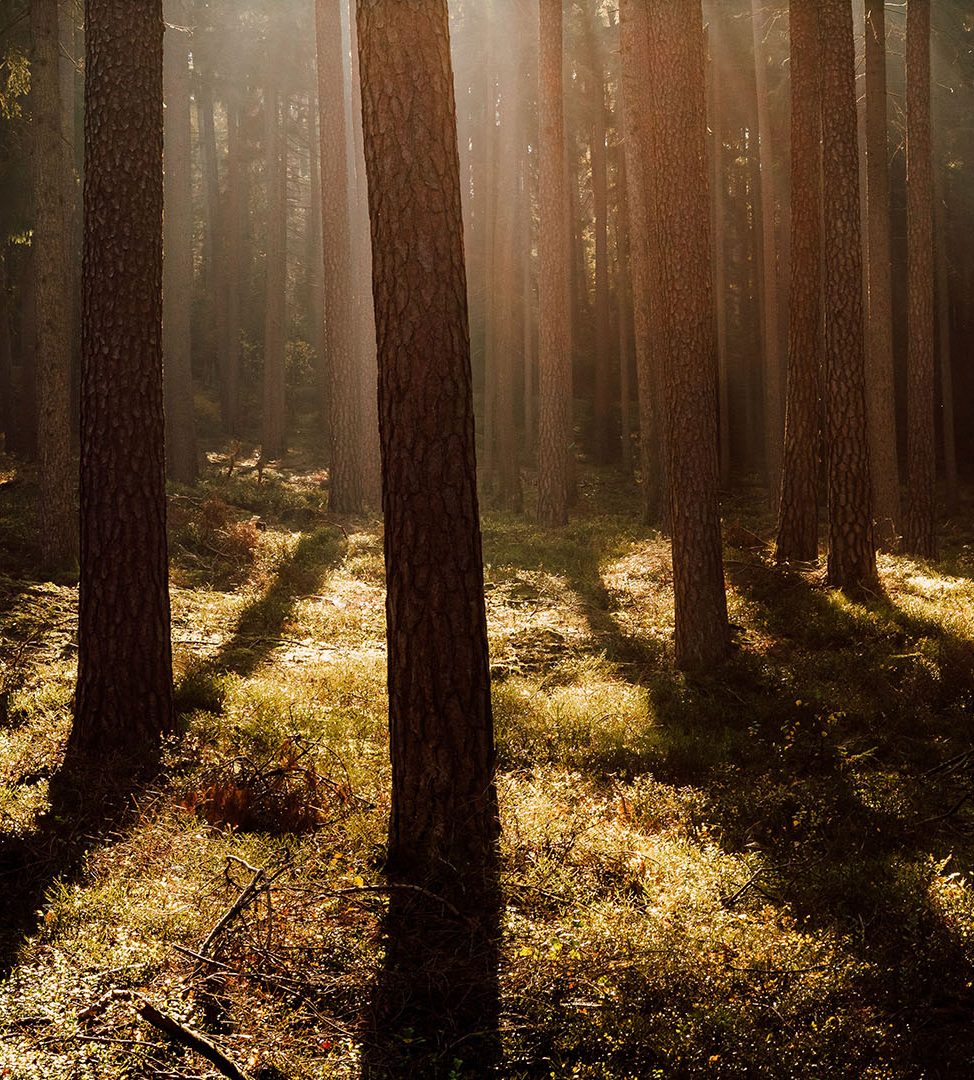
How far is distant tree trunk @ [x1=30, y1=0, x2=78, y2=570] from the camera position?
39.4 ft

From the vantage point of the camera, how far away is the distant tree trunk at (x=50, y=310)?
12008 millimetres

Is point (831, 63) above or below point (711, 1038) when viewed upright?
above

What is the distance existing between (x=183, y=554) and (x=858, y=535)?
29.1ft

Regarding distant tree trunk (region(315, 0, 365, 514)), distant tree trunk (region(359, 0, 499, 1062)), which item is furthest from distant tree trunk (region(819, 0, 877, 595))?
distant tree trunk (region(315, 0, 365, 514))

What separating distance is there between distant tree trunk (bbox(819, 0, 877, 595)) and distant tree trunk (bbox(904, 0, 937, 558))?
5.29m

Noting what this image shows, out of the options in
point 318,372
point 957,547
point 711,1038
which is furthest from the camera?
point 318,372

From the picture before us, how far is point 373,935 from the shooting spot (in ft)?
14.4

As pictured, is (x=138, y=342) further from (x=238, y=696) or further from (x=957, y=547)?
(x=957, y=547)

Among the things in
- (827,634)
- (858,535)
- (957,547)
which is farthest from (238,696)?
(957,547)

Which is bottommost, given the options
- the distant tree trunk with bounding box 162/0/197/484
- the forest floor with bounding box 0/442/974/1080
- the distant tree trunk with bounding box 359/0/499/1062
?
the forest floor with bounding box 0/442/974/1080

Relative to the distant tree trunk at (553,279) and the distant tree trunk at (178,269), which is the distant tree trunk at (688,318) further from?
the distant tree trunk at (178,269)

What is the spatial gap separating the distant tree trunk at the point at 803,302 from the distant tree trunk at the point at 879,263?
11.0 feet

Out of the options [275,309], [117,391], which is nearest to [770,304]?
[275,309]

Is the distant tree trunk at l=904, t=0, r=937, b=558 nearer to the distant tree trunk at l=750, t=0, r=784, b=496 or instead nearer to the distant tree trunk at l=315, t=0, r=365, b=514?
the distant tree trunk at l=750, t=0, r=784, b=496
